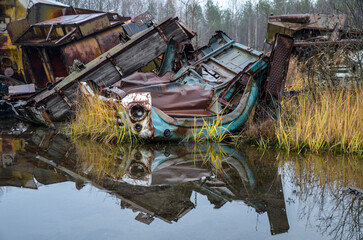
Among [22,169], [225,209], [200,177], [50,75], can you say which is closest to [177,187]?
[200,177]

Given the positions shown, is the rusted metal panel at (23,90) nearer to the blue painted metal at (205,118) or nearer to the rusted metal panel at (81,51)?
the rusted metal panel at (81,51)

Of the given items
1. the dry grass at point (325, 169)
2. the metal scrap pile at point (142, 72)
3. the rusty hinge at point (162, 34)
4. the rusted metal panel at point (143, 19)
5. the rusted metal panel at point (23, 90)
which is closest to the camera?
the dry grass at point (325, 169)

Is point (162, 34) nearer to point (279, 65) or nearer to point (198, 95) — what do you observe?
point (198, 95)

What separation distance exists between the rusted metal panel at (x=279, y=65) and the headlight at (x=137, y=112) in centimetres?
203

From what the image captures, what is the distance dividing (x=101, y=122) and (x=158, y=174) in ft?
7.38

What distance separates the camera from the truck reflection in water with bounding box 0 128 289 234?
11.7ft

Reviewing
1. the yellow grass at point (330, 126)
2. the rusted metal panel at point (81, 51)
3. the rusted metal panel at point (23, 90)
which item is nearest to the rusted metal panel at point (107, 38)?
the rusted metal panel at point (81, 51)

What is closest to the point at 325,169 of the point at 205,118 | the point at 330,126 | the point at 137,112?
the point at 330,126

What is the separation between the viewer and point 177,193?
3850 mm

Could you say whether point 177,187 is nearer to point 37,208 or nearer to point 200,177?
point 200,177

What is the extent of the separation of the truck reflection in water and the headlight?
1.54 ft

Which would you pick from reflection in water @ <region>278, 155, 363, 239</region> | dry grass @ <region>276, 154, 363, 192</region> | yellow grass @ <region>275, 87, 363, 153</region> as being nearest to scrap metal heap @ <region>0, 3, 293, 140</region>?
yellow grass @ <region>275, 87, 363, 153</region>

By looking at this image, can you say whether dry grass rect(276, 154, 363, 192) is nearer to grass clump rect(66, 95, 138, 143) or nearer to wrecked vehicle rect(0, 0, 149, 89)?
grass clump rect(66, 95, 138, 143)

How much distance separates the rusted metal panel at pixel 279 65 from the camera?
6.16 meters
